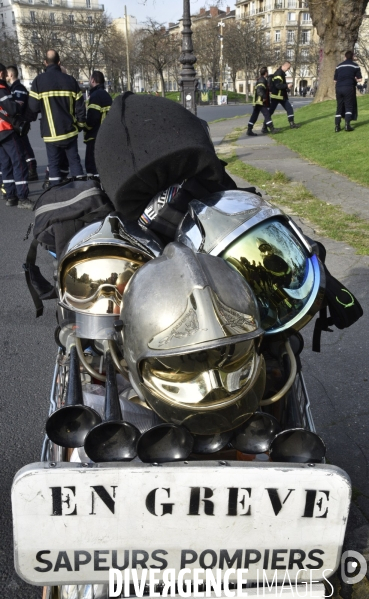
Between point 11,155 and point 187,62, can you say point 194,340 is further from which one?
point 187,62

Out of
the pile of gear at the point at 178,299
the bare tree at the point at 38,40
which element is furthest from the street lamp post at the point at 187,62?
the bare tree at the point at 38,40

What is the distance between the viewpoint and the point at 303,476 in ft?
4.44

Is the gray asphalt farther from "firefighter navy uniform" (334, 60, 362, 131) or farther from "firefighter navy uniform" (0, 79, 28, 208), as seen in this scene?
"firefighter navy uniform" (334, 60, 362, 131)

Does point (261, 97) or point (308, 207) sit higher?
point (261, 97)

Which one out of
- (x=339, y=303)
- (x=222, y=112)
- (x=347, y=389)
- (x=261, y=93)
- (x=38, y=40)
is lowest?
(x=222, y=112)

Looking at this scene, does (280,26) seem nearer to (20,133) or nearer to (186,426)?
(20,133)

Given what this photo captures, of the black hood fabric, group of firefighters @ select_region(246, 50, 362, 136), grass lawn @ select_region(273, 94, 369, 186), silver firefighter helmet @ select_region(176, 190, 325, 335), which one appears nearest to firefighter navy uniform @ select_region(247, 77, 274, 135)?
group of firefighters @ select_region(246, 50, 362, 136)

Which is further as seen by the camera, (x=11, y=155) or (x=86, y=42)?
(x=86, y=42)

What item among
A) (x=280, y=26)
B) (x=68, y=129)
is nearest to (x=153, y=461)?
(x=68, y=129)

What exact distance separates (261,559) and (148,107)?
66.4 inches

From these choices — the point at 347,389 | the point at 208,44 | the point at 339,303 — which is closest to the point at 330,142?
the point at 347,389

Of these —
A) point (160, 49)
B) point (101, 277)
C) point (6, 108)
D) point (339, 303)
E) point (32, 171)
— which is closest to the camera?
point (101, 277)

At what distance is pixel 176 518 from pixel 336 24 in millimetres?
21685

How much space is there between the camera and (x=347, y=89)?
13625 mm
